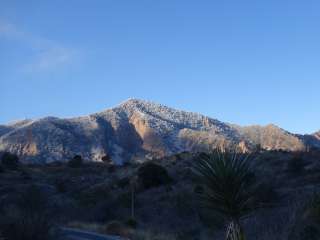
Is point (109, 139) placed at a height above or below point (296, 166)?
above

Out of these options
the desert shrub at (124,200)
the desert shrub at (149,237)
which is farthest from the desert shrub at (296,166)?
the desert shrub at (149,237)

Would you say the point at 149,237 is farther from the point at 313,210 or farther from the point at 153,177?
the point at 153,177

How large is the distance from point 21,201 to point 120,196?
39.9 ft

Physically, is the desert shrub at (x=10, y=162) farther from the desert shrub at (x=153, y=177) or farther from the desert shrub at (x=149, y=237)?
the desert shrub at (x=149, y=237)

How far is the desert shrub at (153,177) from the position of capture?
1974 inches

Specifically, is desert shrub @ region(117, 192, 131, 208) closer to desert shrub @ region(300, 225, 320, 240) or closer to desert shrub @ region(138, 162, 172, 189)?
desert shrub @ region(138, 162, 172, 189)

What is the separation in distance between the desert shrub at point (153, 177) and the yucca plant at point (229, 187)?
40.9m

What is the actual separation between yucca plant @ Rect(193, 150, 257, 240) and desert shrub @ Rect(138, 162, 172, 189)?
40944mm

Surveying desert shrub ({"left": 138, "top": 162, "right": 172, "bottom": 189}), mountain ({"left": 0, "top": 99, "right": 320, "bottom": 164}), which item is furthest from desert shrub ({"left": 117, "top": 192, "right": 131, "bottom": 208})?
mountain ({"left": 0, "top": 99, "right": 320, "bottom": 164})

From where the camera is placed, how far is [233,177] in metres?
8.70

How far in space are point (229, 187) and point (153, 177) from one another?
42.5 m

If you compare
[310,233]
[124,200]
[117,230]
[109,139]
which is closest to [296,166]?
[124,200]

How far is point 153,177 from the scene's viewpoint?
51031mm

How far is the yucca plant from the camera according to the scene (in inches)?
343
